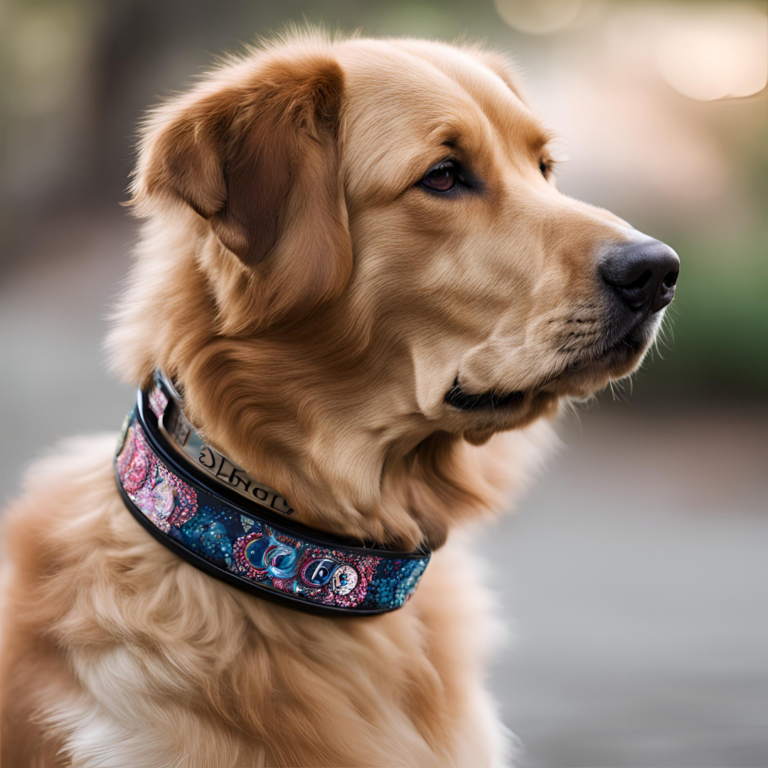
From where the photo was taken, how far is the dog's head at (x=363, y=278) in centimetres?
182

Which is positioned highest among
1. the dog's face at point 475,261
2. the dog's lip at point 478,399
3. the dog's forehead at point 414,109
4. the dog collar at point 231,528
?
the dog's forehead at point 414,109

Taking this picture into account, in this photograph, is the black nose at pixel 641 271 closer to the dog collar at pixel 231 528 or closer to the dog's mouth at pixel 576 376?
the dog's mouth at pixel 576 376

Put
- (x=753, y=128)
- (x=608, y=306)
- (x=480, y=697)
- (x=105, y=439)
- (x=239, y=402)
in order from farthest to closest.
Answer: (x=753, y=128), (x=105, y=439), (x=480, y=697), (x=239, y=402), (x=608, y=306)

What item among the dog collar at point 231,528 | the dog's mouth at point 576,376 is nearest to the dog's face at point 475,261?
the dog's mouth at point 576,376

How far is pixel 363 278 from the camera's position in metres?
1.94

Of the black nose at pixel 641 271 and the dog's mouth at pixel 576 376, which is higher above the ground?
the black nose at pixel 641 271

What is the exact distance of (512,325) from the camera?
→ 186cm

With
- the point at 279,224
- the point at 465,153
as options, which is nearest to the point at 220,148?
the point at 279,224

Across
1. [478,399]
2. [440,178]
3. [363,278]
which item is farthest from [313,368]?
[440,178]

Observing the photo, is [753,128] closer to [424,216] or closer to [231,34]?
[231,34]

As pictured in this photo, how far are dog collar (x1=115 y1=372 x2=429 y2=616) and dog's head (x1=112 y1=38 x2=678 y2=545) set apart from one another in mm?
65

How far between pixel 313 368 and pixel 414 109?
71 cm

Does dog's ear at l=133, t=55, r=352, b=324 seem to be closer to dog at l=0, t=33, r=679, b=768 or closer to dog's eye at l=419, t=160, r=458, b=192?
dog at l=0, t=33, r=679, b=768

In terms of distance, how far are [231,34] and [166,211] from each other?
5841 mm
